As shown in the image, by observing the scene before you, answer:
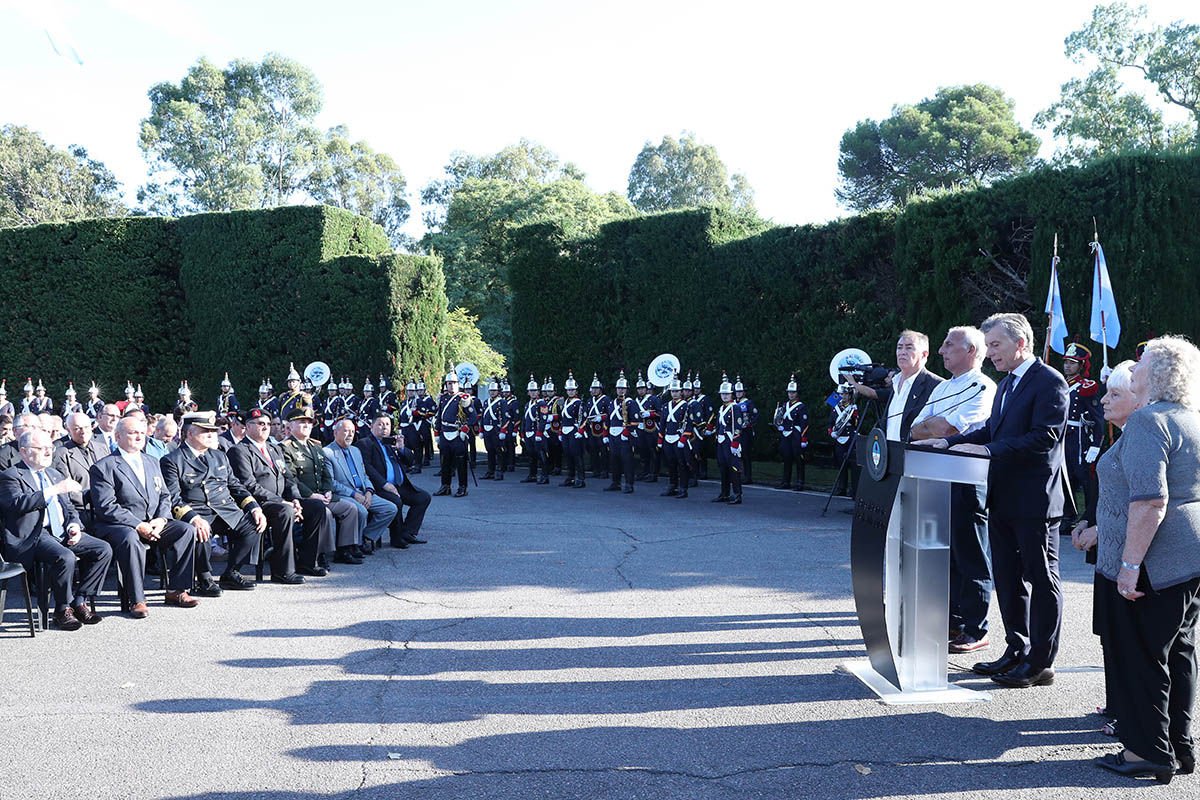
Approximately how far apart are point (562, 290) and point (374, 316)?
226 inches

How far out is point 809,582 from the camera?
7863 millimetres

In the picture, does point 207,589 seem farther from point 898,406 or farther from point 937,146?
point 937,146

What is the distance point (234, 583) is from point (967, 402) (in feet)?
20.0

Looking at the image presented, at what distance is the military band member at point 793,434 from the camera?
1515cm

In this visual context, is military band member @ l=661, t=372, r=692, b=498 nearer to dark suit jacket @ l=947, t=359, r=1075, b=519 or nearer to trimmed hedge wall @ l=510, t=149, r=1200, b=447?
trimmed hedge wall @ l=510, t=149, r=1200, b=447

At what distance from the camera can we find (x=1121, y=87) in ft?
115

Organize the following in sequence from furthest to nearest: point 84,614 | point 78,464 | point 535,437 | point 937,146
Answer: point 937,146 → point 535,437 → point 78,464 → point 84,614

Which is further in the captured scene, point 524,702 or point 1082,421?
point 1082,421

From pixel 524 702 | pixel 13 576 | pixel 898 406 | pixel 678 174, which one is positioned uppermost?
pixel 678 174

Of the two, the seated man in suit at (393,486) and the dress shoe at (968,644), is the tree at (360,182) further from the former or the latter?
the dress shoe at (968,644)

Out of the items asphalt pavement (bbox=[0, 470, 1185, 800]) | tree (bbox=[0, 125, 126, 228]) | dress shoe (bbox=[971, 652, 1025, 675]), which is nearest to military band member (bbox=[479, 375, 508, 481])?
asphalt pavement (bbox=[0, 470, 1185, 800])

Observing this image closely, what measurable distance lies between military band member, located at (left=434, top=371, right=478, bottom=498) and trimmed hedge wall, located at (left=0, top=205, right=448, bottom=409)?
8.56m

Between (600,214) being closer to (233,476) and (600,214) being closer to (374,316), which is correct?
(374,316)

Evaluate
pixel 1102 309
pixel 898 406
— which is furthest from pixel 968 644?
pixel 1102 309
